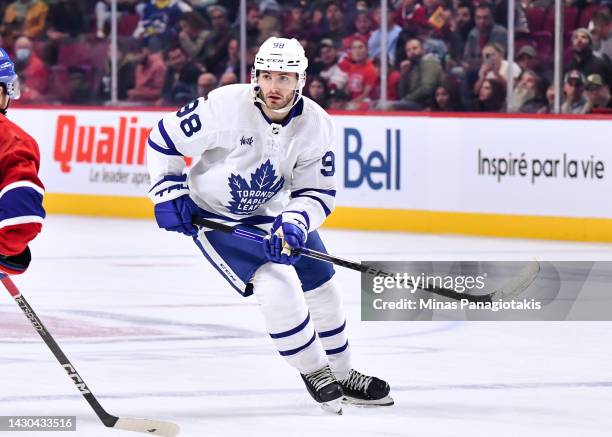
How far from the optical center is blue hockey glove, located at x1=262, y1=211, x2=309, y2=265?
4.74m

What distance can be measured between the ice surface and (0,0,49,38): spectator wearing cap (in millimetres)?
4490

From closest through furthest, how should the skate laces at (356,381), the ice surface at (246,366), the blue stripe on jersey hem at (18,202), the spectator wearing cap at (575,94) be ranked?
the blue stripe on jersey hem at (18,202) < the ice surface at (246,366) < the skate laces at (356,381) < the spectator wearing cap at (575,94)

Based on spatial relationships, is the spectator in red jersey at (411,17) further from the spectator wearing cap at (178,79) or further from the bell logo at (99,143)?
→ the bell logo at (99,143)

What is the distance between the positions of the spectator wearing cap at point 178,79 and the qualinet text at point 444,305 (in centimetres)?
495

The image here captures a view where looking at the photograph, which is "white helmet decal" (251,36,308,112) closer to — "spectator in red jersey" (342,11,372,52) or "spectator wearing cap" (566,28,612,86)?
"spectator wearing cap" (566,28,612,86)

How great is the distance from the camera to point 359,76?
11289 millimetres

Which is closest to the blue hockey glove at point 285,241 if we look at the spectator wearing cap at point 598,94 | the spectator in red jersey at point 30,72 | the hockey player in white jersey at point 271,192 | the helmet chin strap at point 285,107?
the hockey player in white jersey at point 271,192

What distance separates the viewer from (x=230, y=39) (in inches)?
467

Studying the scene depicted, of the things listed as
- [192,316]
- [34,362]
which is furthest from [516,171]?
[34,362]

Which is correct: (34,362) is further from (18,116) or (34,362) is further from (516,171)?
(18,116)

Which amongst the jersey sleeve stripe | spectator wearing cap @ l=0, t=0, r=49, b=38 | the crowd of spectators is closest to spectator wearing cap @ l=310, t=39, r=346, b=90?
the crowd of spectators

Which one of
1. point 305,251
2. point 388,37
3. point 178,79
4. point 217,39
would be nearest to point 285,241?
point 305,251

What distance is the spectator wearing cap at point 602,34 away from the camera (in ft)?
32.6

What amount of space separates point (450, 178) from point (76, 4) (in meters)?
3.68
